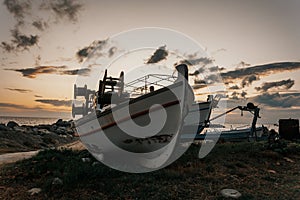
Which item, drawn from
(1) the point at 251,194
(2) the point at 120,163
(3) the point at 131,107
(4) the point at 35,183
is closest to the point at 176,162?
(2) the point at 120,163

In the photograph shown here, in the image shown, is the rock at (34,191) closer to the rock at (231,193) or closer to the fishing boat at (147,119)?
the fishing boat at (147,119)

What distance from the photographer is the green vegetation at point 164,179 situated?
7.11m

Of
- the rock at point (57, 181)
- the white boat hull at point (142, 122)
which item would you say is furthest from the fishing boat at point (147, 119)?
the rock at point (57, 181)

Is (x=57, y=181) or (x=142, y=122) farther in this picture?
(x=142, y=122)

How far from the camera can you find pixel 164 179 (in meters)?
8.34

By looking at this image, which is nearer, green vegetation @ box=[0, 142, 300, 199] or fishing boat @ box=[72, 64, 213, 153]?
green vegetation @ box=[0, 142, 300, 199]

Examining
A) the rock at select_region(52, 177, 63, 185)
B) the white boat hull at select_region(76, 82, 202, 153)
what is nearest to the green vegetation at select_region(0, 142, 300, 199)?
the rock at select_region(52, 177, 63, 185)

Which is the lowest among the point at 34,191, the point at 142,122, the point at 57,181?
the point at 34,191

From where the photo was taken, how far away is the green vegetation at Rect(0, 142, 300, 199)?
7112 mm

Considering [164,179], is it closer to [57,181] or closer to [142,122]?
[142,122]

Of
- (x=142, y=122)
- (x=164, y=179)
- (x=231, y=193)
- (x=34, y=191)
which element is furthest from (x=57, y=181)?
(x=231, y=193)

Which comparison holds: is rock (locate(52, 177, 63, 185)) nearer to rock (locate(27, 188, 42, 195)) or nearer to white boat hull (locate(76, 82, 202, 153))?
rock (locate(27, 188, 42, 195))

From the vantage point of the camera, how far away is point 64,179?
7828mm

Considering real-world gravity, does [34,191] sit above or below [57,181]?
below
